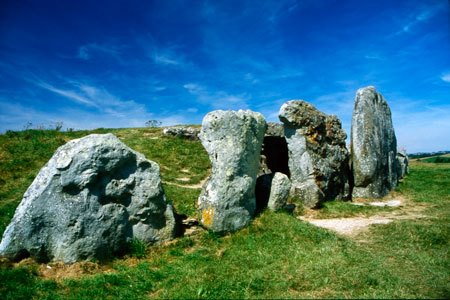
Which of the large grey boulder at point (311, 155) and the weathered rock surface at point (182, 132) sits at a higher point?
the weathered rock surface at point (182, 132)

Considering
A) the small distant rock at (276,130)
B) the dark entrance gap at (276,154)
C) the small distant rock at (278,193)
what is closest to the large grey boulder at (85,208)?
the small distant rock at (278,193)

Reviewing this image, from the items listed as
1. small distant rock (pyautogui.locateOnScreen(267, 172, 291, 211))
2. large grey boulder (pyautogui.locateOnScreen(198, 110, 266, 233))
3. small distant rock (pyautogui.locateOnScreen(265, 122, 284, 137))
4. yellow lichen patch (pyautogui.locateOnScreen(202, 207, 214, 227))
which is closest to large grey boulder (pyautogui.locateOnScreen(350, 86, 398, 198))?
small distant rock (pyautogui.locateOnScreen(265, 122, 284, 137))

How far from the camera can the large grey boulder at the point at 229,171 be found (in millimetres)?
11969

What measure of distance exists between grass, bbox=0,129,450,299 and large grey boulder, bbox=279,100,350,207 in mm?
3717

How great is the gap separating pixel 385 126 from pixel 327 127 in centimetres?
536

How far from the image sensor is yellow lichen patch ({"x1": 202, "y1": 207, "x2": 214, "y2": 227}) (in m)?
11.9

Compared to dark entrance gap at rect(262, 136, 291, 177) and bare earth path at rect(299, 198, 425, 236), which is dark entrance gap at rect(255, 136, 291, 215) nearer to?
dark entrance gap at rect(262, 136, 291, 177)

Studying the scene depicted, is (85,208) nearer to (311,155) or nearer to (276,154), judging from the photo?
(311,155)

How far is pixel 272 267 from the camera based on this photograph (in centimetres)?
924

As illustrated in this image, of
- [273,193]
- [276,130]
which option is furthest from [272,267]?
[276,130]

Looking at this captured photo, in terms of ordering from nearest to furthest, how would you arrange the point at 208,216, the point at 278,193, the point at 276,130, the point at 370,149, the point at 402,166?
the point at 208,216
the point at 278,193
the point at 370,149
the point at 276,130
the point at 402,166

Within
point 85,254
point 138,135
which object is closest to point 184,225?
point 85,254

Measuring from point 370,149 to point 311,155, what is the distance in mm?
4344

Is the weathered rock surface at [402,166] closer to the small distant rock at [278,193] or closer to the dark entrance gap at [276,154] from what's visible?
the dark entrance gap at [276,154]
